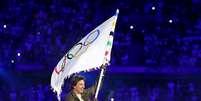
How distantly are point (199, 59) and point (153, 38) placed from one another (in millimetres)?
1443

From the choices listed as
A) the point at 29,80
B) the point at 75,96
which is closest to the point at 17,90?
the point at 29,80

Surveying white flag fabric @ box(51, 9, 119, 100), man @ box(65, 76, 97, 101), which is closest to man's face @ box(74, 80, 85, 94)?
man @ box(65, 76, 97, 101)

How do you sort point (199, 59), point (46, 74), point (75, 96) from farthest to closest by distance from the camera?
point (46, 74) → point (199, 59) → point (75, 96)

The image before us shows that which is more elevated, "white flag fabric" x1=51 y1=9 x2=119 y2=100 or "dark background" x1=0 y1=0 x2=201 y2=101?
"dark background" x1=0 y1=0 x2=201 y2=101

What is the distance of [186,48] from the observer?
16062 millimetres

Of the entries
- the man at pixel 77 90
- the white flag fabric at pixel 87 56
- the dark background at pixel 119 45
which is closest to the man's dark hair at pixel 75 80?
the man at pixel 77 90

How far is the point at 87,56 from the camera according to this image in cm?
771

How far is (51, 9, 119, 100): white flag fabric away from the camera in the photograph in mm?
7555

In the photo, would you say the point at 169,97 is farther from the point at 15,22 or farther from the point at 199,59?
the point at 15,22

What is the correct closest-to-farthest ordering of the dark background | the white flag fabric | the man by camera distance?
1. the man
2. the white flag fabric
3. the dark background

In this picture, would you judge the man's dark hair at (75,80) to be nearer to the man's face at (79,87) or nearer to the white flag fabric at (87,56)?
the man's face at (79,87)

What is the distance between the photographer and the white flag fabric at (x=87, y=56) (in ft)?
24.8

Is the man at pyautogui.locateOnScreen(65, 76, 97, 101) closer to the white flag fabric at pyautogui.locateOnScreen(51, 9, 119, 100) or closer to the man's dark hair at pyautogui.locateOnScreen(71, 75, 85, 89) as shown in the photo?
the man's dark hair at pyautogui.locateOnScreen(71, 75, 85, 89)

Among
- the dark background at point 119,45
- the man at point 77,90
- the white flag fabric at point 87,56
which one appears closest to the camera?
the man at point 77,90
